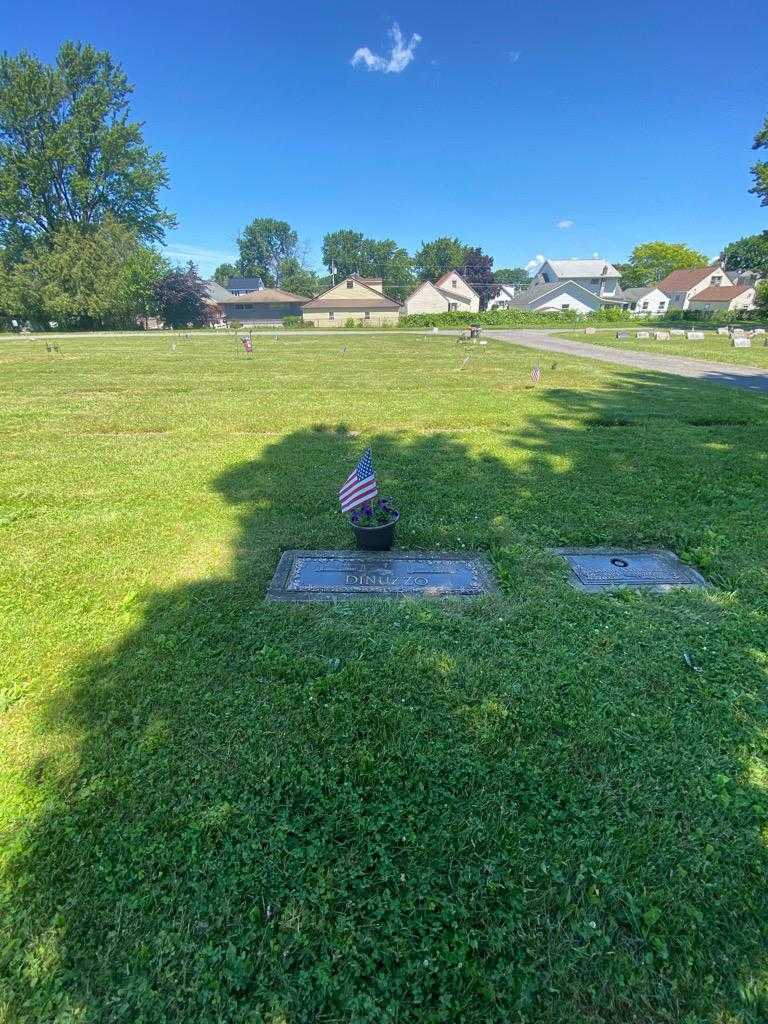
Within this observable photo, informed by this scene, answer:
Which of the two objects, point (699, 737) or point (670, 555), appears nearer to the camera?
point (699, 737)

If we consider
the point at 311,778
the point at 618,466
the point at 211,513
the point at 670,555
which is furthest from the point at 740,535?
the point at 211,513

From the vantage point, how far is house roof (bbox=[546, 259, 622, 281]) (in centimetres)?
6456

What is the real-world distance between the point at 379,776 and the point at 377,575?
5.72ft

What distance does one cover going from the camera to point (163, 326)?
173ft

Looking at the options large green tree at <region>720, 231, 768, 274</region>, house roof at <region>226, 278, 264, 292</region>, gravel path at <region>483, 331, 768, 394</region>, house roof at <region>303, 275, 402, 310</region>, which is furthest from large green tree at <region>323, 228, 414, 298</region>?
gravel path at <region>483, 331, 768, 394</region>

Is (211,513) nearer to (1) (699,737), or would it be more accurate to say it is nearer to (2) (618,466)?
(1) (699,737)

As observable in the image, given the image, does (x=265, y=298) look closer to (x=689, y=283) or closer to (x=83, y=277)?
(x=83, y=277)

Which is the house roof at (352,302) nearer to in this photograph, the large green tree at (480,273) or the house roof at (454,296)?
the house roof at (454,296)

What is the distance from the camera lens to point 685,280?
217 ft

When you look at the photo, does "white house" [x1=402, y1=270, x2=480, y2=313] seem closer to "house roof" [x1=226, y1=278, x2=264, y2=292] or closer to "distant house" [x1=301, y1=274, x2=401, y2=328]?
"distant house" [x1=301, y1=274, x2=401, y2=328]

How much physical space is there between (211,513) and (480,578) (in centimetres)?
276

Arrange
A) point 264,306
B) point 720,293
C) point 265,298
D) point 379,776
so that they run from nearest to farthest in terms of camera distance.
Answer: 1. point 379,776
2. point 265,298
3. point 264,306
4. point 720,293

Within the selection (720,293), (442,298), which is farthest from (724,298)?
(442,298)

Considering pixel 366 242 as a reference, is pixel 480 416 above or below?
below
